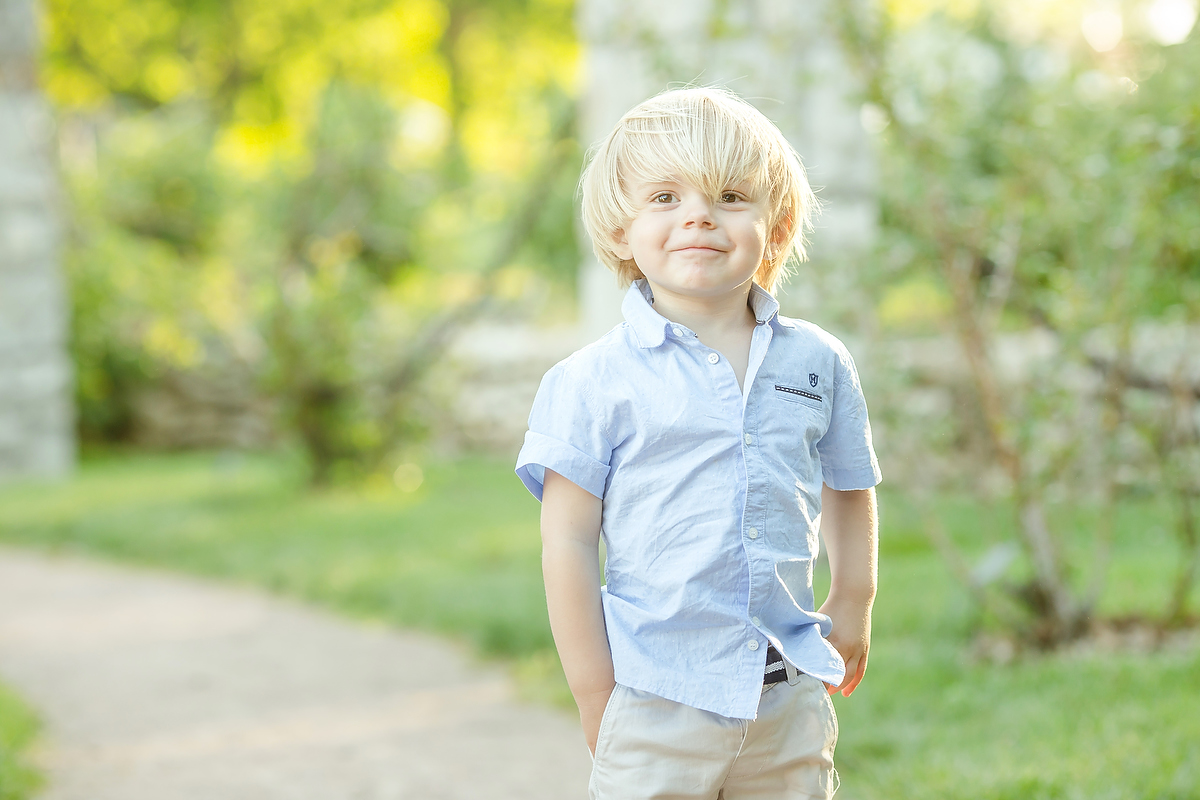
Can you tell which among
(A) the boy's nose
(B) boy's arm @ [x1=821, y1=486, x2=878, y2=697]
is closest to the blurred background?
(A) the boy's nose

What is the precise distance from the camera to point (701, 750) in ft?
4.90

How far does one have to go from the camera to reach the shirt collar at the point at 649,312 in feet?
4.99

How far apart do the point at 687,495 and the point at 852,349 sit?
329 cm

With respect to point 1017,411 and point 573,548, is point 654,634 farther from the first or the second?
point 1017,411

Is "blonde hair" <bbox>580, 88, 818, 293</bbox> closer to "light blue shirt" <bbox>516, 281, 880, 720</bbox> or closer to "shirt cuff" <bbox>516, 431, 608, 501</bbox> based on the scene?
"light blue shirt" <bbox>516, 281, 880, 720</bbox>

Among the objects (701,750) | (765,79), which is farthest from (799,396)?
(765,79)

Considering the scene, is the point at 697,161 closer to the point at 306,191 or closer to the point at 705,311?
the point at 705,311

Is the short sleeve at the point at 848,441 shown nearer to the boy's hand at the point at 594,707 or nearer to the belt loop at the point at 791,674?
the belt loop at the point at 791,674

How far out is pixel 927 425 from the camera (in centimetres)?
384

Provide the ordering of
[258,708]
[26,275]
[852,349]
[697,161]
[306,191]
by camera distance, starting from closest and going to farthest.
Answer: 1. [697,161]
2. [258,708]
3. [852,349]
4. [306,191]
5. [26,275]

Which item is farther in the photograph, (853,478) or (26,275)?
(26,275)

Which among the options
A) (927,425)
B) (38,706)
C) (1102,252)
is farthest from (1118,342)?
(38,706)

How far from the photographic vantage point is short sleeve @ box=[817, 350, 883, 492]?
164cm

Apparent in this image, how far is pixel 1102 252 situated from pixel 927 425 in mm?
748
